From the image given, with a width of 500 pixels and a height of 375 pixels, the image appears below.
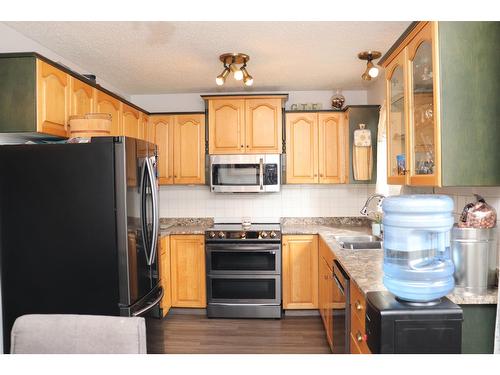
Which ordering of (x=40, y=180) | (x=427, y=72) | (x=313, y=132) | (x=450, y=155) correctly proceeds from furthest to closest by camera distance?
(x=313, y=132), (x=40, y=180), (x=427, y=72), (x=450, y=155)

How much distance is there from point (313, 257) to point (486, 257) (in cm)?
216

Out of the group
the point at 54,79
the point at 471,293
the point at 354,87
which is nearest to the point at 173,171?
the point at 54,79

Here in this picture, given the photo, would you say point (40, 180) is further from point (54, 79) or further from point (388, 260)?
point (388, 260)

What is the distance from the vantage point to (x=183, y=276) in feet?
12.4

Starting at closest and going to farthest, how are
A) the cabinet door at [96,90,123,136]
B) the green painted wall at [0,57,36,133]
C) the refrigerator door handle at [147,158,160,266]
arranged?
the green painted wall at [0,57,36,133] → the refrigerator door handle at [147,158,160,266] → the cabinet door at [96,90,123,136]

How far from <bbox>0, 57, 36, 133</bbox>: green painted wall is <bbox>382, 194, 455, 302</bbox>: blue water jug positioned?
2029 millimetres

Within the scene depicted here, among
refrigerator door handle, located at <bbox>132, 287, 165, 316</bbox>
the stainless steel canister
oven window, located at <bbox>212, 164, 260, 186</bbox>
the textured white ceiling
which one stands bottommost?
refrigerator door handle, located at <bbox>132, 287, 165, 316</bbox>

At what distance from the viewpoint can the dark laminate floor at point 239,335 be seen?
2.96 m

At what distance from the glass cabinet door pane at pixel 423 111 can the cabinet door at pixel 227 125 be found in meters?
2.12

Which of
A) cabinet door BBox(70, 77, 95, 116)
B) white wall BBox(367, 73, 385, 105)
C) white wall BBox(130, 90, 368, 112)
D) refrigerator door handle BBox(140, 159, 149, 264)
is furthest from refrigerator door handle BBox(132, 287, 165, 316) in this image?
white wall BBox(367, 73, 385, 105)

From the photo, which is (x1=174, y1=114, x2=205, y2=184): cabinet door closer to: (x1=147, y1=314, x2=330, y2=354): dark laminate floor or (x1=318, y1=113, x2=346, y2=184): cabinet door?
(x1=318, y1=113, x2=346, y2=184): cabinet door

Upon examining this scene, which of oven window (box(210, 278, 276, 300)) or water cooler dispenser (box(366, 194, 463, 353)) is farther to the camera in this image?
oven window (box(210, 278, 276, 300))

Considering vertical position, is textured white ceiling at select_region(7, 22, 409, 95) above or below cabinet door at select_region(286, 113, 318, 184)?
above

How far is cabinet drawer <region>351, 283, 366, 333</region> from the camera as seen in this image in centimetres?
178
